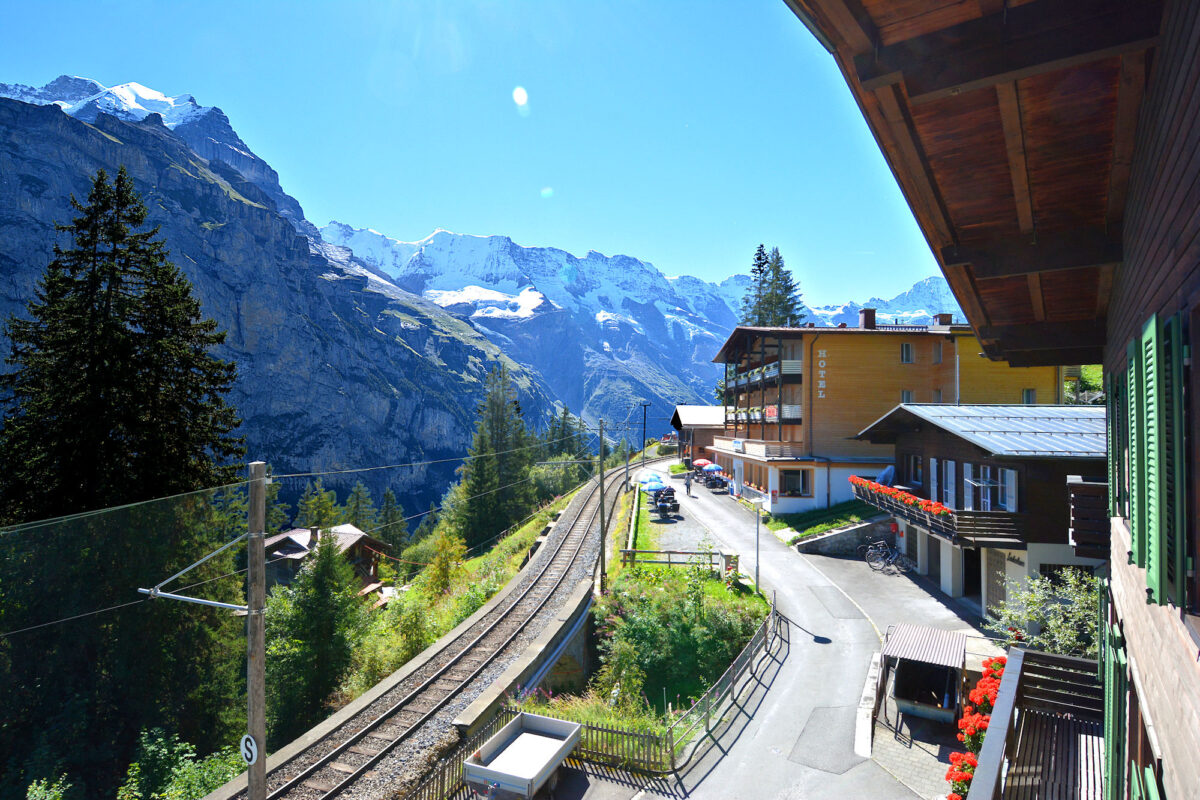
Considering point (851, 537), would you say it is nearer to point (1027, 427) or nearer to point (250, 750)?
point (1027, 427)

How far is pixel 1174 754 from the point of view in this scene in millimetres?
3186

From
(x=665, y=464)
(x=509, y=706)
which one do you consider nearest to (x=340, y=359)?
(x=665, y=464)

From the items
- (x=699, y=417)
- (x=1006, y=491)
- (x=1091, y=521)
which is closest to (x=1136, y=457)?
(x=1091, y=521)

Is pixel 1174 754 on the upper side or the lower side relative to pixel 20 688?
upper

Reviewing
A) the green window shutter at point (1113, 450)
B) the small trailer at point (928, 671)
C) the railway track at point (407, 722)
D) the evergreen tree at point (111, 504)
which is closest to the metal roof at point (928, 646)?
the small trailer at point (928, 671)

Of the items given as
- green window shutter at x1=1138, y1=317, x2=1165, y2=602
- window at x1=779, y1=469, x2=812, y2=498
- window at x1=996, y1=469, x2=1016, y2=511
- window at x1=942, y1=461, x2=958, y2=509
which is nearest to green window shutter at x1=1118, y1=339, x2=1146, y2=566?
green window shutter at x1=1138, y1=317, x2=1165, y2=602

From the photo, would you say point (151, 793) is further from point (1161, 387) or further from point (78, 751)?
point (1161, 387)

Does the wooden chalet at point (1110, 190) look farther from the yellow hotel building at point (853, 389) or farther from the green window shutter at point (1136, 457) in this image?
the yellow hotel building at point (853, 389)

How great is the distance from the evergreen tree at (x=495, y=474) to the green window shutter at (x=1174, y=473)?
46676 mm

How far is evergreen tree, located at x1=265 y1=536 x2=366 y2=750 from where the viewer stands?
21906mm

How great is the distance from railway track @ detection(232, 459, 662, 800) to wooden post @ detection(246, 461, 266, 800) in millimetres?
4498

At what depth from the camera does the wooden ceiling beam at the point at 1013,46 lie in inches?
133

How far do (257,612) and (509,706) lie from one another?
9.10 meters

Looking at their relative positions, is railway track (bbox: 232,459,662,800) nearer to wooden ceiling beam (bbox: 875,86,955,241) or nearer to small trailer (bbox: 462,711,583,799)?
small trailer (bbox: 462,711,583,799)
